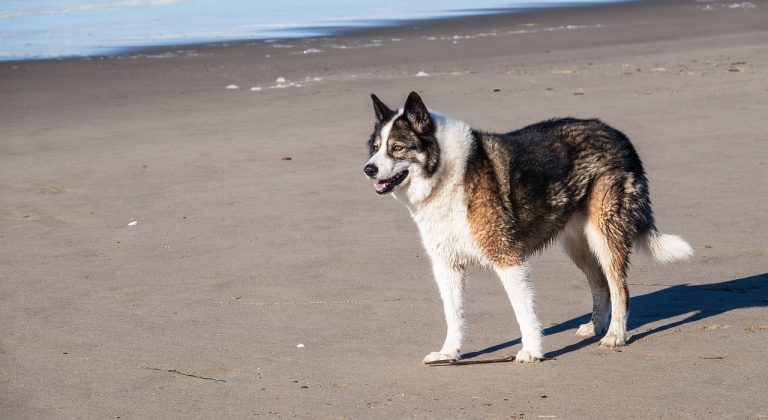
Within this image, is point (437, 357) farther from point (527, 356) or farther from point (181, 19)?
point (181, 19)

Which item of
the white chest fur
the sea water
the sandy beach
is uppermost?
the white chest fur

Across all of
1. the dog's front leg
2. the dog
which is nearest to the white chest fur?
the dog

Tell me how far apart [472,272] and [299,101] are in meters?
8.85

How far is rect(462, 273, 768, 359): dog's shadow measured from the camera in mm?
7543

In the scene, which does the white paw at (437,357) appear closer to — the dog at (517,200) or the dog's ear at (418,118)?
the dog at (517,200)

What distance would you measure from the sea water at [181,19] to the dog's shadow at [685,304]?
18.5 metres

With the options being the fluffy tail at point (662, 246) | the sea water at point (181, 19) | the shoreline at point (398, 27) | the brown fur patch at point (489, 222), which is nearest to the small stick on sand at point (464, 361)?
the brown fur patch at point (489, 222)

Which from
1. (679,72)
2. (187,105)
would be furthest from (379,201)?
(679,72)

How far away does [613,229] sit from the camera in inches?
288

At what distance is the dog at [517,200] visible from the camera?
686 centimetres

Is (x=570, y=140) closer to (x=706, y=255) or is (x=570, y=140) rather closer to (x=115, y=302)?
(x=706, y=255)

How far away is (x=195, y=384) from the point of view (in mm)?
6387

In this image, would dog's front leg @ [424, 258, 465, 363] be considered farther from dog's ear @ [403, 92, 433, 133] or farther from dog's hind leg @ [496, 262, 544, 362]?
dog's ear @ [403, 92, 433, 133]

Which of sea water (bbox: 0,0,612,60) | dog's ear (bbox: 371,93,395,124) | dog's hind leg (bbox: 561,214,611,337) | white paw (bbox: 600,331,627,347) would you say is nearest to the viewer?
dog's ear (bbox: 371,93,395,124)
